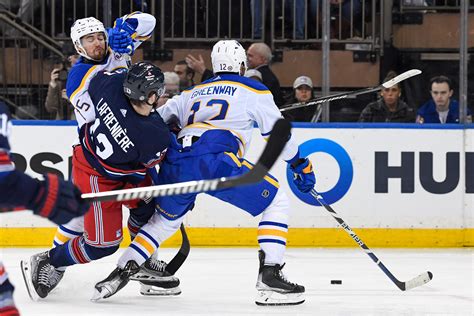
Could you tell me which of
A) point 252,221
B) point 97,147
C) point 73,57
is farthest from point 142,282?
point 73,57

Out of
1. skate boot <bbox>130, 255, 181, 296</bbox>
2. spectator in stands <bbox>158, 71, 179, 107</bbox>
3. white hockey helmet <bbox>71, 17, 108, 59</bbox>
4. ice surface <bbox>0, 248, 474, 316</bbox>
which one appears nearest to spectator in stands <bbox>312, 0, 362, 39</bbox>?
spectator in stands <bbox>158, 71, 179, 107</bbox>

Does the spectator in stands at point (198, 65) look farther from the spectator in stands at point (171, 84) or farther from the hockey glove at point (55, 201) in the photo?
the hockey glove at point (55, 201)

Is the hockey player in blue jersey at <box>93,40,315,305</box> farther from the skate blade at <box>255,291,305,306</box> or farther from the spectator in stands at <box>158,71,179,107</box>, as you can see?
the spectator in stands at <box>158,71,179,107</box>

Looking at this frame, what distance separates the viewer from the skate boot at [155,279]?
196 inches

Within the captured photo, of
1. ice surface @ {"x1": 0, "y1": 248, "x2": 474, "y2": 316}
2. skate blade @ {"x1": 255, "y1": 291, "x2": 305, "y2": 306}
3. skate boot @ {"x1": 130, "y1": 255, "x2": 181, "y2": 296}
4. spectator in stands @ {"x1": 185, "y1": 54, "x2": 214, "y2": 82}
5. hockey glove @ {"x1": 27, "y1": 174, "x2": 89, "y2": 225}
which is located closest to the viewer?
hockey glove @ {"x1": 27, "y1": 174, "x2": 89, "y2": 225}

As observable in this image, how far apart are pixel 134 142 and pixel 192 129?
14.2 inches

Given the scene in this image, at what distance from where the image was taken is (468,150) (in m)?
6.85

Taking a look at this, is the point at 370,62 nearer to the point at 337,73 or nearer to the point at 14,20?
the point at 337,73

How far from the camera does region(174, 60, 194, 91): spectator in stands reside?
6953 millimetres

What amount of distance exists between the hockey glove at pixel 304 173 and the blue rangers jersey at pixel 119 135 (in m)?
0.72

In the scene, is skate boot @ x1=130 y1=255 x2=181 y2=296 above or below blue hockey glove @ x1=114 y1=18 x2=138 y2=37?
below

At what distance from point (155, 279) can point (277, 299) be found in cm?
57

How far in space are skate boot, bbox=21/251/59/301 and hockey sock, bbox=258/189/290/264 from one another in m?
0.91

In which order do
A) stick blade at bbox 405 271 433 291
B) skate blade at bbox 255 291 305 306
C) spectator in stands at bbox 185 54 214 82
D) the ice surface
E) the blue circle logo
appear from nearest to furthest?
the ice surface → skate blade at bbox 255 291 305 306 → stick blade at bbox 405 271 433 291 → the blue circle logo → spectator in stands at bbox 185 54 214 82
